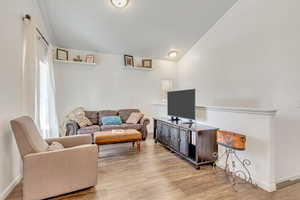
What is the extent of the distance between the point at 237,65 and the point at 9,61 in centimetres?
426

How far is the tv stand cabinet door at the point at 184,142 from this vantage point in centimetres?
296

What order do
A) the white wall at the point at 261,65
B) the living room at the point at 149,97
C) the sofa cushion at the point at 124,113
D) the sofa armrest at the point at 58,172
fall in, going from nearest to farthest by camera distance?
the sofa armrest at the point at 58,172 → the living room at the point at 149,97 → the white wall at the point at 261,65 → the sofa cushion at the point at 124,113

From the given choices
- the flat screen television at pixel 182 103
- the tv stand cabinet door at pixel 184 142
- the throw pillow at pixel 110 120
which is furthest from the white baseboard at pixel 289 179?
the throw pillow at pixel 110 120

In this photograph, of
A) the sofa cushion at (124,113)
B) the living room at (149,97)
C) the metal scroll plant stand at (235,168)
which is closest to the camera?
the living room at (149,97)

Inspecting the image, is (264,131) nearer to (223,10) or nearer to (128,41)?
(223,10)

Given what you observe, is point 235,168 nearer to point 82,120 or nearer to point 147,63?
point 82,120

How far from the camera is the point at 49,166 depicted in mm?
1895

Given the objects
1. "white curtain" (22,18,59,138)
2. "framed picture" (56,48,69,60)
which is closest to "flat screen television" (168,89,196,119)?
"white curtain" (22,18,59,138)

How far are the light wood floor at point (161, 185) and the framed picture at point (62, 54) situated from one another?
3158 millimetres

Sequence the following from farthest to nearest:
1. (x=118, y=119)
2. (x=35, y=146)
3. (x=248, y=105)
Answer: (x=118, y=119), (x=248, y=105), (x=35, y=146)

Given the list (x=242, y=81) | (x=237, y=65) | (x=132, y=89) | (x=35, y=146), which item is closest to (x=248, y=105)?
(x=242, y=81)

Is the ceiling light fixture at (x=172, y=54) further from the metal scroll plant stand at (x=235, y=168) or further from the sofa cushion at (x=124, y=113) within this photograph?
the metal scroll plant stand at (x=235, y=168)

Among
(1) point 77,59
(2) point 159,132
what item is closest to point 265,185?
(2) point 159,132

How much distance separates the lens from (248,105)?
352 centimetres
